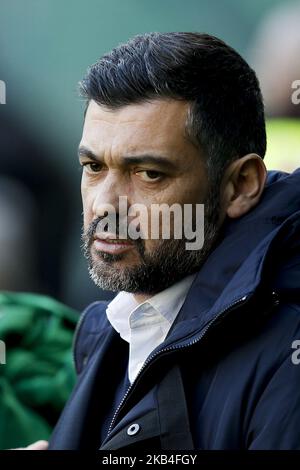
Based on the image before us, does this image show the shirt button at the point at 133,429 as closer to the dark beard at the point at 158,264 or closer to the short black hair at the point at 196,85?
the dark beard at the point at 158,264

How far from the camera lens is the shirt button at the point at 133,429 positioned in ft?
5.62

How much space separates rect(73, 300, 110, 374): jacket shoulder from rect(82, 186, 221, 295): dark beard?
0.39m

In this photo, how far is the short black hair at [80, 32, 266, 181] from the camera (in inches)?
74.7

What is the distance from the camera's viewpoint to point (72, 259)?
320cm

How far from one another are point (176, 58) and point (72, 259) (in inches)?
56.5

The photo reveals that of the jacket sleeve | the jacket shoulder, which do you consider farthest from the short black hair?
the jacket shoulder

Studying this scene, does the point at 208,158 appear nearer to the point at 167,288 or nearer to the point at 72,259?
the point at 167,288

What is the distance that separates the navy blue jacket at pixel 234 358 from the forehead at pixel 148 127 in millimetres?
266

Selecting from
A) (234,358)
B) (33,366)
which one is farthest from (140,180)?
(33,366)

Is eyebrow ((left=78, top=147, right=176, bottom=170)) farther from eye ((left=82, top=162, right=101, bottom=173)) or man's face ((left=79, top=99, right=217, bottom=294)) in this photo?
eye ((left=82, top=162, right=101, bottom=173))

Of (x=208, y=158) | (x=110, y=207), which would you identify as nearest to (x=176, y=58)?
(x=208, y=158)

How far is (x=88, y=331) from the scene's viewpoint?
238 cm

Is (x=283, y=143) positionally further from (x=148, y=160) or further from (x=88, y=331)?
(x=148, y=160)

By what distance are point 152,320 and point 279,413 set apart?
1.63 ft
